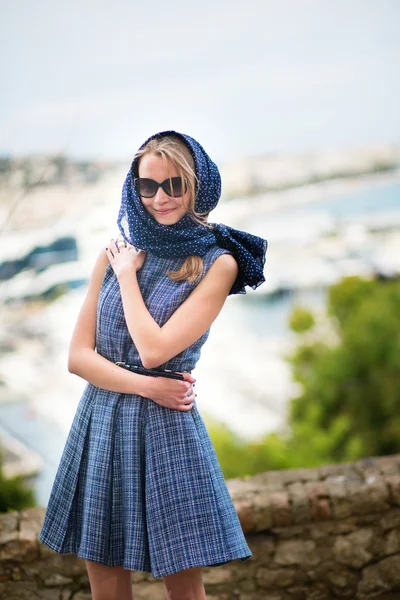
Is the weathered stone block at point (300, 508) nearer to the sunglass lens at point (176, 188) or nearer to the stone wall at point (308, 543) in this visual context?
the stone wall at point (308, 543)

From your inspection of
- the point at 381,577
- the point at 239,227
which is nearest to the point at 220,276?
the point at 381,577

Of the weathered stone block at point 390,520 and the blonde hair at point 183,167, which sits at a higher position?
the blonde hair at point 183,167

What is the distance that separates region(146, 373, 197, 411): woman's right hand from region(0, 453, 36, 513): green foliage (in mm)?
2120

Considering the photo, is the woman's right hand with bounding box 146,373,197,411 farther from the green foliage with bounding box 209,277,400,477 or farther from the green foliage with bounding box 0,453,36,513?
the green foliage with bounding box 209,277,400,477

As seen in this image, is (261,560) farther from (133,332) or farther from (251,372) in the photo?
(251,372)

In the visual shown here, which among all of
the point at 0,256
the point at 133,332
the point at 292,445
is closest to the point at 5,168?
the point at 0,256

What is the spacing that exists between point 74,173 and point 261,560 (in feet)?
8.95

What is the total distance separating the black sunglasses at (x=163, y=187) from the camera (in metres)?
1.57

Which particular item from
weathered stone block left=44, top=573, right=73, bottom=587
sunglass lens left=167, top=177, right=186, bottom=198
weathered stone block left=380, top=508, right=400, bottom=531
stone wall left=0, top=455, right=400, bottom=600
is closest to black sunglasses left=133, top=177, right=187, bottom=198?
sunglass lens left=167, top=177, right=186, bottom=198

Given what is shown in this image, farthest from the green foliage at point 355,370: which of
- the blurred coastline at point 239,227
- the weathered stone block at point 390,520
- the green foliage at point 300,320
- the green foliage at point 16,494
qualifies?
the weathered stone block at point 390,520

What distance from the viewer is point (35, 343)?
4652mm

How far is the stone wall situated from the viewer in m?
2.48

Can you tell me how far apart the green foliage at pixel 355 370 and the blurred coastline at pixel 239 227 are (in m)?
0.17

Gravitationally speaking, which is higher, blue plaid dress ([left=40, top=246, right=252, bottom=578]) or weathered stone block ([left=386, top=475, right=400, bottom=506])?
blue plaid dress ([left=40, top=246, right=252, bottom=578])
